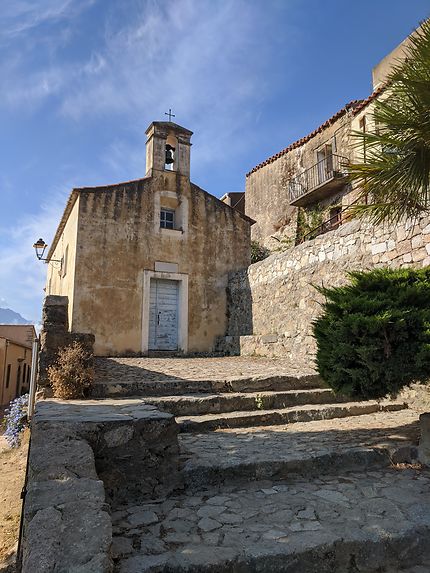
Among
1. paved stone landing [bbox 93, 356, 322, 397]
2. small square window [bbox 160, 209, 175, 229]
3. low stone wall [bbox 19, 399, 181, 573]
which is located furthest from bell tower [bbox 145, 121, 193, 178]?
low stone wall [bbox 19, 399, 181, 573]

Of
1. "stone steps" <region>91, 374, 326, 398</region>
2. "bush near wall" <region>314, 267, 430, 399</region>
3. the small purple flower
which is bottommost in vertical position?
the small purple flower

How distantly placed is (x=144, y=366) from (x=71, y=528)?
21.5ft

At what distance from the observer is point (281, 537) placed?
2582 millimetres

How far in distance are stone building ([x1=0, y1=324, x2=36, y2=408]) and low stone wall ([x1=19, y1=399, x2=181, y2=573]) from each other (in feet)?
59.4

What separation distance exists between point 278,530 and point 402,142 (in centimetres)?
340

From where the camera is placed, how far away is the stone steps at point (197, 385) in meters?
6.19

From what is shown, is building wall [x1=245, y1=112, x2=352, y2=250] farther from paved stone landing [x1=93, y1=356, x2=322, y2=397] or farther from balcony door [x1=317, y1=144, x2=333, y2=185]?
paved stone landing [x1=93, y1=356, x2=322, y2=397]

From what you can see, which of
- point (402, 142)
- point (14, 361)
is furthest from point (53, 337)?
point (14, 361)

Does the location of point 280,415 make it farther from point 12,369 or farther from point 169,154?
point 12,369

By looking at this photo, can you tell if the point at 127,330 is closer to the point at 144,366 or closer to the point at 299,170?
the point at 144,366

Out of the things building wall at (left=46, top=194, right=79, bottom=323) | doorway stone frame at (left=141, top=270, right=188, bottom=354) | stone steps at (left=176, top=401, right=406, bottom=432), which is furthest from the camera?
doorway stone frame at (left=141, top=270, right=188, bottom=354)

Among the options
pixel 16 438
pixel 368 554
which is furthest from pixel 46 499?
pixel 16 438

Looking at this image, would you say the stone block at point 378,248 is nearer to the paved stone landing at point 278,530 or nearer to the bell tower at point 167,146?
the paved stone landing at point 278,530

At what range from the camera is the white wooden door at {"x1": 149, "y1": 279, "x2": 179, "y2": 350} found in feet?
39.8
